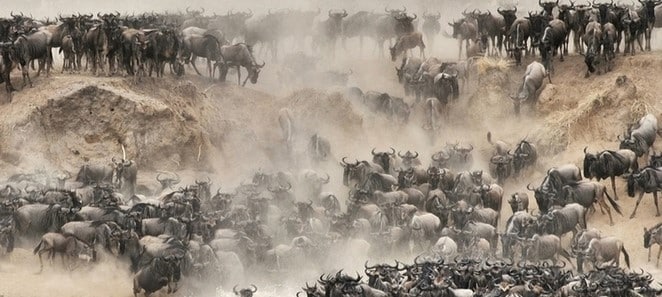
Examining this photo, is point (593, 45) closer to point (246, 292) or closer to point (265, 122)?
point (265, 122)

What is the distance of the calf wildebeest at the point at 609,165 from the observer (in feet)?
151

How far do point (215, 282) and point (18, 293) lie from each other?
4.20 meters

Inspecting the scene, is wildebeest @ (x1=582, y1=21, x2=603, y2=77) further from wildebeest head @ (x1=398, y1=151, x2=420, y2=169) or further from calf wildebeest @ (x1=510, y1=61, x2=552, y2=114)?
wildebeest head @ (x1=398, y1=151, x2=420, y2=169)

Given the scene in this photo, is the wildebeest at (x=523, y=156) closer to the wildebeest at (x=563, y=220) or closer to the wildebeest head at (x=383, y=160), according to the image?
the wildebeest head at (x=383, y=160)

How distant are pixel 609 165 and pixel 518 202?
8.59ft

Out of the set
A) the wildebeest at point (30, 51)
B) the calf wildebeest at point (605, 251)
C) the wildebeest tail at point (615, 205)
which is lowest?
the wildebeest tail at point (615, 205)

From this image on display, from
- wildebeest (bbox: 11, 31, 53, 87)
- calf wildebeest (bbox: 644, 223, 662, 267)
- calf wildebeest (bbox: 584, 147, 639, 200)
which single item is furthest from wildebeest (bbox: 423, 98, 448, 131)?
calf wildebeest (bbox: 644, 223, 662, 267)

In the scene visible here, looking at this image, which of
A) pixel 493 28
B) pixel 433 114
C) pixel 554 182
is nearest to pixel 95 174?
pixel 433 114

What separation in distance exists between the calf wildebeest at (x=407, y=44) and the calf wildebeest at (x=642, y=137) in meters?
11.7

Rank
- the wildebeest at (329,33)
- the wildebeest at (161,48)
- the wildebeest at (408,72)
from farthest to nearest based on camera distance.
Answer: the wildebeest at (329,33) → the wildebeest at (408,72) → the wildebeest at (161,48)

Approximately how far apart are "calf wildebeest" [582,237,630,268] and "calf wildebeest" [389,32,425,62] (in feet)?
61.3

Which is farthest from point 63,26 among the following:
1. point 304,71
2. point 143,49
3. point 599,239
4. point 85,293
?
point 599,239

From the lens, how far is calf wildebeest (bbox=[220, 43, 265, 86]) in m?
54.1

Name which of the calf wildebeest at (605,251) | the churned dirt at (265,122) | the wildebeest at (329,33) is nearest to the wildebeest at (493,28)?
the churned dirt at (265,122)
